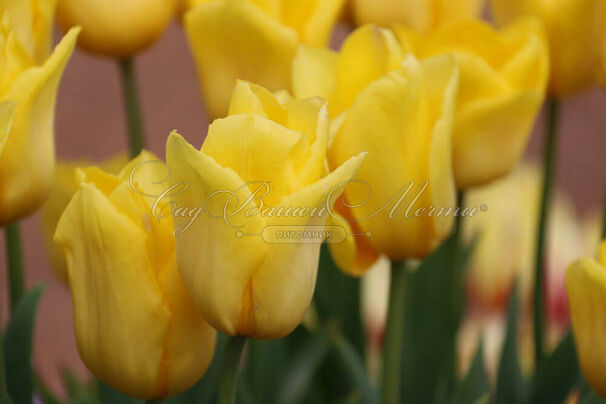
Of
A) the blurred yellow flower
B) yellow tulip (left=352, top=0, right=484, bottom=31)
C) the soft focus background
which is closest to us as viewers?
yellow tulip (left=352, top=0, right=484, bottom=31)

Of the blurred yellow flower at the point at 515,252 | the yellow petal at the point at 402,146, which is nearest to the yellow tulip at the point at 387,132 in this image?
the yellow petal at the point at 402,146

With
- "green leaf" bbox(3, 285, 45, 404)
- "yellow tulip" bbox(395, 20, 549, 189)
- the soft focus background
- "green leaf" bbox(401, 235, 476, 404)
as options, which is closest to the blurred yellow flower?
"green leaf" bbox(401, 235, 476, 404)

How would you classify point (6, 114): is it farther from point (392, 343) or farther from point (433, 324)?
point (433, 324)

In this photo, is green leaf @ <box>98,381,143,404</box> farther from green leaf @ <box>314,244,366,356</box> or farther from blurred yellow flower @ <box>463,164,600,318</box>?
blurred yellow flower @ <box>463,164,600,318</box>

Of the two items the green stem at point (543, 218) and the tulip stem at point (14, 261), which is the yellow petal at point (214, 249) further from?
the green stem at point (543, 218)

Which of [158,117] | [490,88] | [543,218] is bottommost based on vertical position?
[158,117]

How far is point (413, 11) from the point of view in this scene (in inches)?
18.2

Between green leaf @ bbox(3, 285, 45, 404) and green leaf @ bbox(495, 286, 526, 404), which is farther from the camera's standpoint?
green leaf @ bbox(495, 286, 526, 404)

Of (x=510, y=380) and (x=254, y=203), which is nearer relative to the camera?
(x=254, y=203)

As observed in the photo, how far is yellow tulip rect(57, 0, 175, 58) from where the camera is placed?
0.40 meters

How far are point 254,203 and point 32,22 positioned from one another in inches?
5.0

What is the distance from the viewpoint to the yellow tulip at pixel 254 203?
9.4 inches

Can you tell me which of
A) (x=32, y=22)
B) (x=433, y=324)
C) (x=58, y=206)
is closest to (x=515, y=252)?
(x=433, y=324)

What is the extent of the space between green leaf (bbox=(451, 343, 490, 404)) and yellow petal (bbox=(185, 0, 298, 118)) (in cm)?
16
